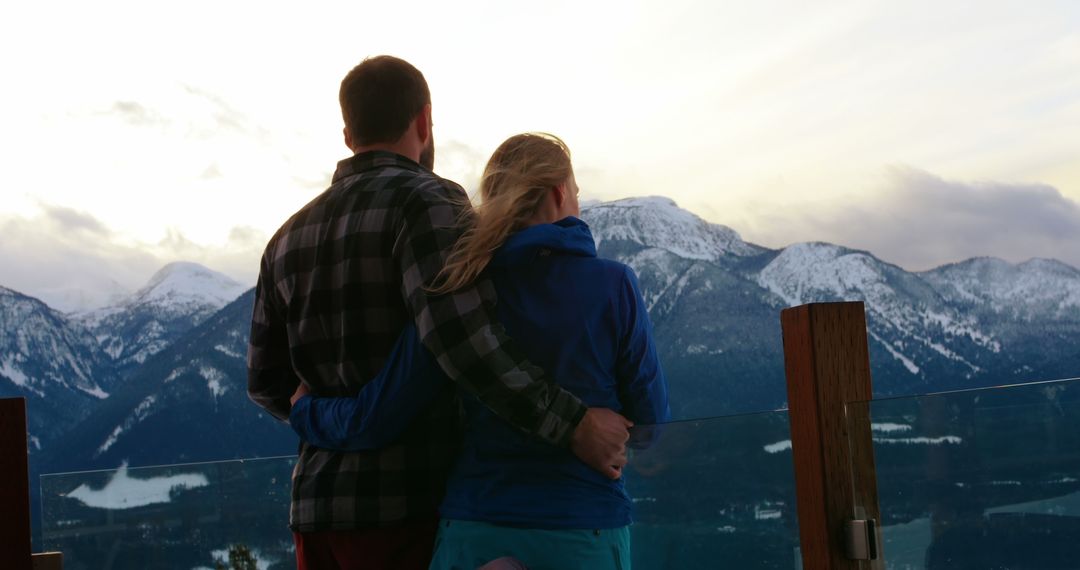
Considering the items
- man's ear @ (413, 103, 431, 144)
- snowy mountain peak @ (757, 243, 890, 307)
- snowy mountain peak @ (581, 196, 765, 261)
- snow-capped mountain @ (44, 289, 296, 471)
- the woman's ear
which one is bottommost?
snow-capped mountain @ (44, 289, 296, 471)

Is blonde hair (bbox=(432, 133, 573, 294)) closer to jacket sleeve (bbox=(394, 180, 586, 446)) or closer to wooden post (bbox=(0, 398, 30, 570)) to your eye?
jacket sleeve (bbox=(394, 180, 586, 446))

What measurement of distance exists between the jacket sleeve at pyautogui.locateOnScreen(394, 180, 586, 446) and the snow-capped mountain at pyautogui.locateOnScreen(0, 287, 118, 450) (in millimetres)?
133517

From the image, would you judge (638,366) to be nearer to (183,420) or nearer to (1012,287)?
(183,420)

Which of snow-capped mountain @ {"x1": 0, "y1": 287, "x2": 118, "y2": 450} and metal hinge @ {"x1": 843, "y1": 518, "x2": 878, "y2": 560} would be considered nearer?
metal hinge @ {"x1": 843, "y1": 518, "x2": 878, "y2": 560}

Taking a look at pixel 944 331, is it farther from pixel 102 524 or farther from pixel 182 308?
pixel 102 524

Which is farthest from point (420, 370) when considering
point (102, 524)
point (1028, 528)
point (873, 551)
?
point (102, 524)

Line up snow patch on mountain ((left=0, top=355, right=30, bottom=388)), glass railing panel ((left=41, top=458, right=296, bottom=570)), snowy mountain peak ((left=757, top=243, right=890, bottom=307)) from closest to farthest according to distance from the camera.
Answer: glass railing panel ((left=41, top=458, right=296, bottom=570)) → snow patch on mountain ((left=0, top=355, right=30, bottom=388)) → snowy mountain peak ((left=757, top=243, right=890, bottom=307))

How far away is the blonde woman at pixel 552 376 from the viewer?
1.80 metres

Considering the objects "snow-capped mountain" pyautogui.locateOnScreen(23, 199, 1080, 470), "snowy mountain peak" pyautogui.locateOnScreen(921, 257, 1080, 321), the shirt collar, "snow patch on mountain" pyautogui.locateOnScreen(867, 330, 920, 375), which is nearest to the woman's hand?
the shirt collar

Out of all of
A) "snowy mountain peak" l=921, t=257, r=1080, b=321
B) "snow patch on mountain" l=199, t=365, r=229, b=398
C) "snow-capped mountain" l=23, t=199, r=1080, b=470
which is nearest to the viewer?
"snow-capped mountain" l=23, t=199, r=1080, b=470

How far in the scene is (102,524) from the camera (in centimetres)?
312

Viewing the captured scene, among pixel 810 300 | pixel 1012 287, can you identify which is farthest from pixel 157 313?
pixel 1012 287

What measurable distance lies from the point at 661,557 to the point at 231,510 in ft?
4.86

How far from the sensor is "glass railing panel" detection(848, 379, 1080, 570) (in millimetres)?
1764
